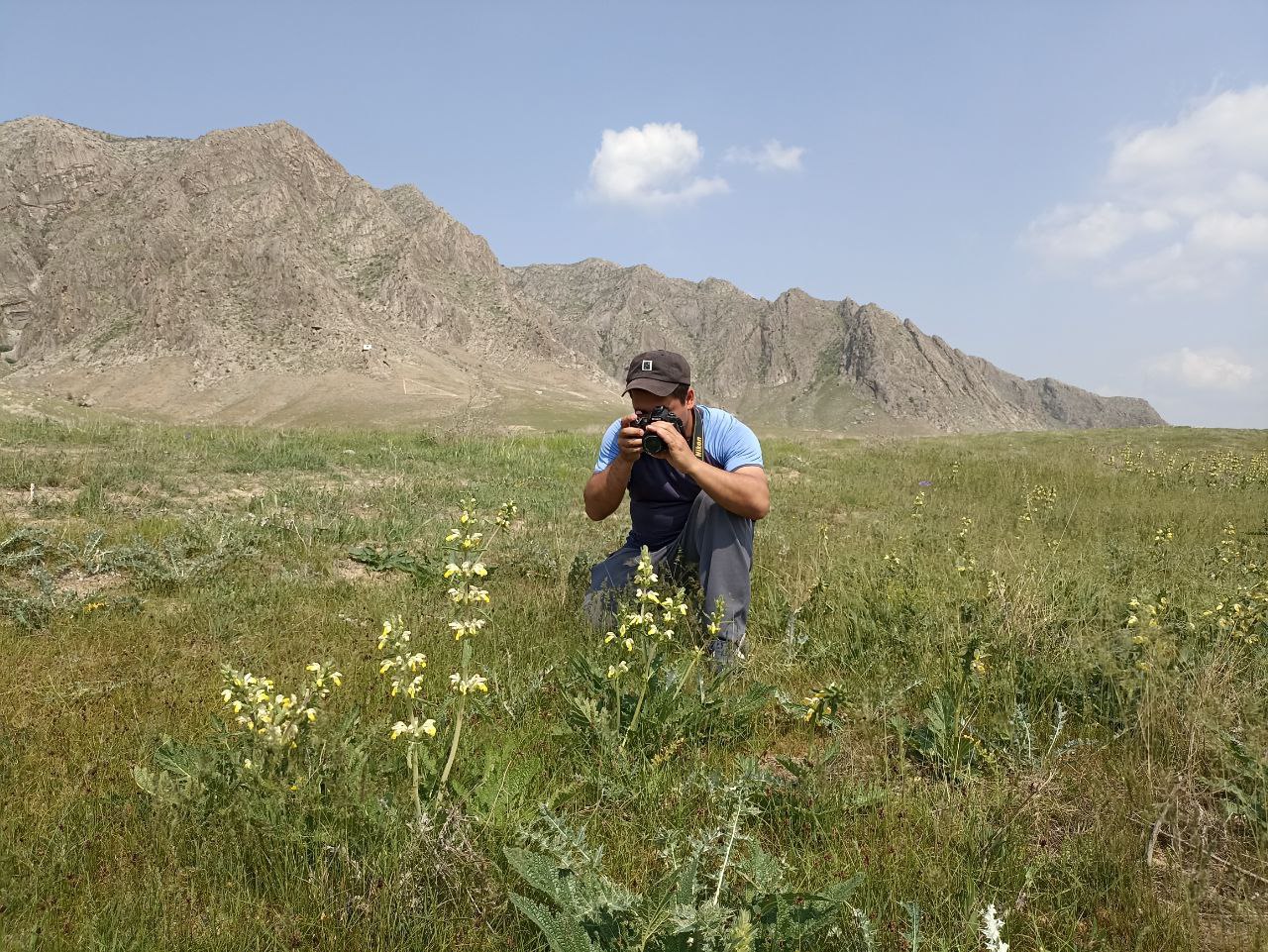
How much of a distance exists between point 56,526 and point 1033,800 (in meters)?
7.30

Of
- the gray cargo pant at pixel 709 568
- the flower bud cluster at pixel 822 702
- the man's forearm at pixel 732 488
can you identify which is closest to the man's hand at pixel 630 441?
the man's forearm at pixel 732 488

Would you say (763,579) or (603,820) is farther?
(763,579)

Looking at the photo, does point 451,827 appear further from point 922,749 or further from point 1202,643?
point 1202,643

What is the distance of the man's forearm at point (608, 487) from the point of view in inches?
158

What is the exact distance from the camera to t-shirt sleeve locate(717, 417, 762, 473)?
4020mm

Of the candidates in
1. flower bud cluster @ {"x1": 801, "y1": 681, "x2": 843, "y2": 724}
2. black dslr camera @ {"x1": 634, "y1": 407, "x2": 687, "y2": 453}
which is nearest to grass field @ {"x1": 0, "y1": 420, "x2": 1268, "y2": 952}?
flower bud cluster @ {"x1": 801, "y1": 681, "x2": 843, "y2": 724}

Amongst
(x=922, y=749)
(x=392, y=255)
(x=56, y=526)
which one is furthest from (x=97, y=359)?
(x=922, y=749)

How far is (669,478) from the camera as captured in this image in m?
4.31

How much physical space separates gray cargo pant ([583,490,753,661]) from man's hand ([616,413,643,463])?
0.53 meters

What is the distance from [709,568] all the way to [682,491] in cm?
71

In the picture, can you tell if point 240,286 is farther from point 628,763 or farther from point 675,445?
point 628,763

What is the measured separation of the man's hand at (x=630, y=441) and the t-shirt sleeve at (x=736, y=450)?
587mm

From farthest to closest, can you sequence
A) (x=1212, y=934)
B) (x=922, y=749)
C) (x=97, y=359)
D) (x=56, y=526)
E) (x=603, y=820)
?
(x=97, y=359)
(x=56, y=526)
(x=922, y=749)
(x=603, y=820)
(x=1212, y=934)

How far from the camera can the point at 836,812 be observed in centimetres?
213
